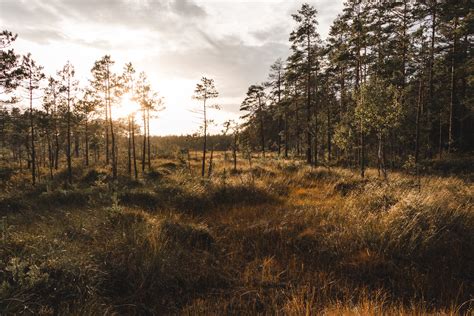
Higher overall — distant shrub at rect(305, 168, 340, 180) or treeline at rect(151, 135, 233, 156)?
treeline at rect(151, 135, 233, 156)

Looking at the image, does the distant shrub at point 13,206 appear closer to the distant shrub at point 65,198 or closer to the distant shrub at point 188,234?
the distant shrub at point 65,198

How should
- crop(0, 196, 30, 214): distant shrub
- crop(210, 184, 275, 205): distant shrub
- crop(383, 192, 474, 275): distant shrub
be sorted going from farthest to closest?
crop(0, 196, 30, 214): distant shrub → crop(210, 184, 275, 205): distant shrub → crop(383, 192, 474, 275): distant shrub

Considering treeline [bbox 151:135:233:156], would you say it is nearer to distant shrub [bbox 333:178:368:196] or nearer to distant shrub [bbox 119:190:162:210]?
distant shrub [bbox 119:190:162:210]

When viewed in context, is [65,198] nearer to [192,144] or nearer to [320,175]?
[320,175]

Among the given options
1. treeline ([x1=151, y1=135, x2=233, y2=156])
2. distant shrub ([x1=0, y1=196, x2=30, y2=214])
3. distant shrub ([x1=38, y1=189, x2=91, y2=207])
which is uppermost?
treeline ([x1=151, y1=135, x2=233, y2=156])

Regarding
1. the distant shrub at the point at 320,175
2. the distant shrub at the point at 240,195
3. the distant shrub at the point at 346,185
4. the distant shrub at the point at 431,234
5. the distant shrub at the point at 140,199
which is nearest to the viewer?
the distant shrub at the point at 431,234

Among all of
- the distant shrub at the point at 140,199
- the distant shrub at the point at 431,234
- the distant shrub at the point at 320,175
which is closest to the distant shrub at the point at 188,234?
the distant shrub at the point at 431,234

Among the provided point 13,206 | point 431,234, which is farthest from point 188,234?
point 13,206

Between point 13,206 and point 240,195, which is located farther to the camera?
point 13,206

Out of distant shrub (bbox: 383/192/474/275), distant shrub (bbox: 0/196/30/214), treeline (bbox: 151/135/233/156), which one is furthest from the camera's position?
treeline (bbox: 151/135/233/156)

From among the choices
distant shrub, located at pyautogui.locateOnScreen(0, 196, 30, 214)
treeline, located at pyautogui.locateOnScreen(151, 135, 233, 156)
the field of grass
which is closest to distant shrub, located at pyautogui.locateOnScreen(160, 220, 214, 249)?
the field of grass

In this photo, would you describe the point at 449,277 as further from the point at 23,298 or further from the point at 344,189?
the point at 344,189

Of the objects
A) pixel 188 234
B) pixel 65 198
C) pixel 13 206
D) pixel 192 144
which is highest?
pixel 192 144

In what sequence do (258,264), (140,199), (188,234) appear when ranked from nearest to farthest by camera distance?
1. (258,264)
2. (188,234)
3. (140,199)
